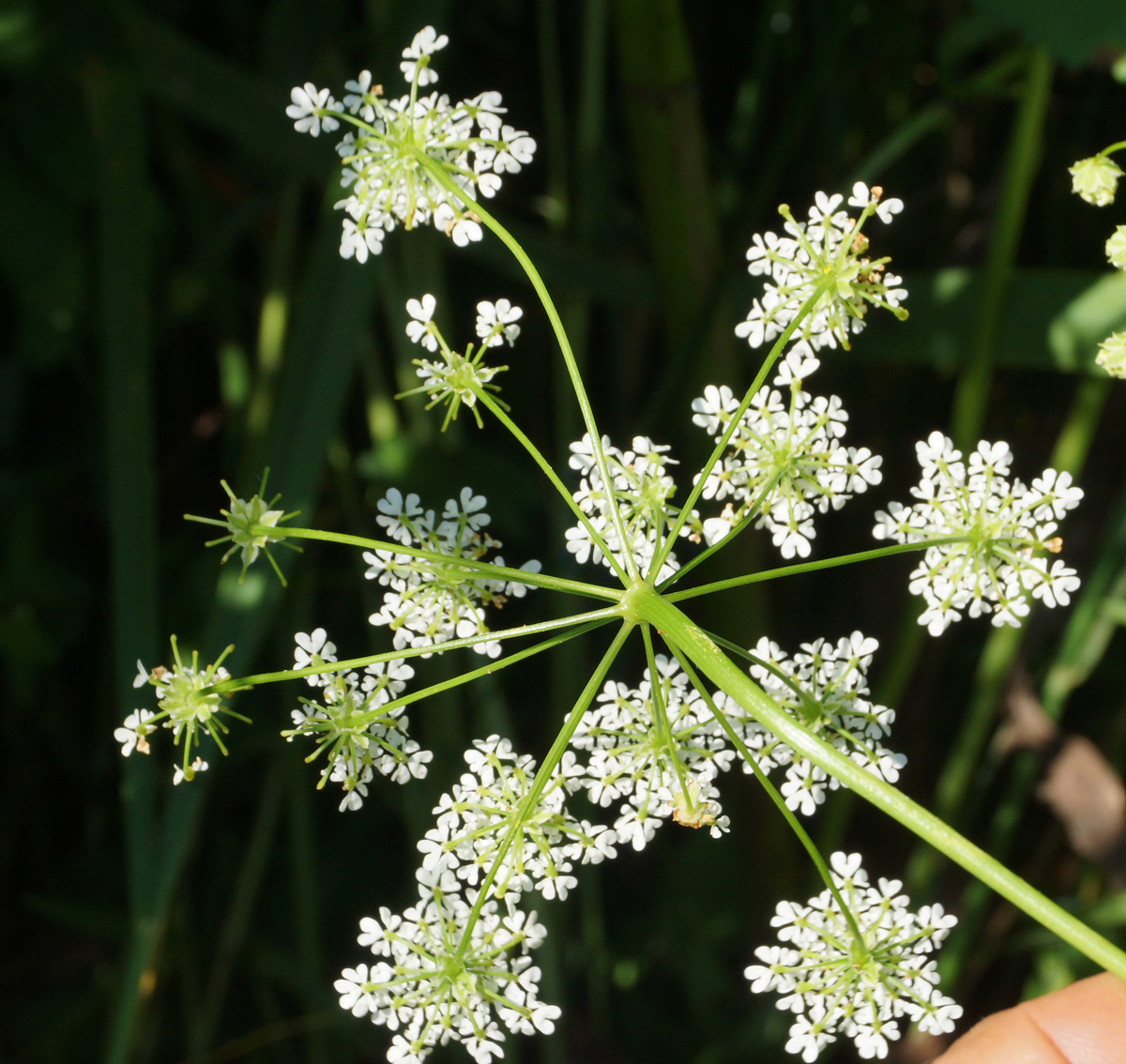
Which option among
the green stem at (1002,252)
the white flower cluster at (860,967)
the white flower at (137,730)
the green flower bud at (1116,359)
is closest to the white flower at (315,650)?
the white flower at (137,730)

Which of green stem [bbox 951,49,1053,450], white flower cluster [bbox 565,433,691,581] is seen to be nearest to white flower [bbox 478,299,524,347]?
white flower cluster [bbox 565,433,691,581]

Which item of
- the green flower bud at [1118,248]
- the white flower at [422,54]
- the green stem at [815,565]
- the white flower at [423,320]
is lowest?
the green stem at [815,565]

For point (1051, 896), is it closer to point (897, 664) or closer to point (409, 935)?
Result: point (897, 664)

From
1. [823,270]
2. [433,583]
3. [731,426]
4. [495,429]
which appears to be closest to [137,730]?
[433,583]

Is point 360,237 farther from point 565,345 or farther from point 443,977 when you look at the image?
point 443,977

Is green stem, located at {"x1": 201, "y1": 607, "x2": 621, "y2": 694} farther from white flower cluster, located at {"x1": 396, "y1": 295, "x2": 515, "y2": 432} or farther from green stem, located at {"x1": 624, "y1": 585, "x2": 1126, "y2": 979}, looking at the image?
white flower cluster, located at {"x1": 396, "y1": 295, "x2": 515, "y2": 432}

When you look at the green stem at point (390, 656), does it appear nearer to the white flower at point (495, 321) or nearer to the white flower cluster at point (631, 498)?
the white flower cluster at point (631, 498)
